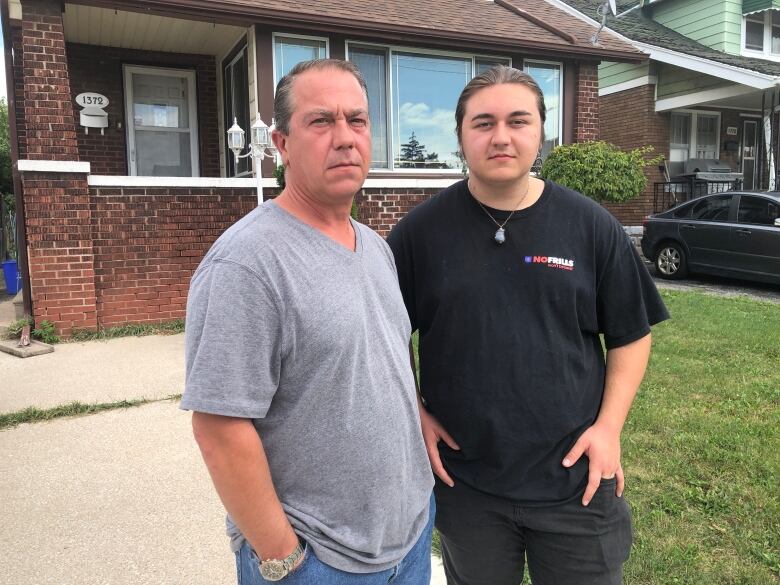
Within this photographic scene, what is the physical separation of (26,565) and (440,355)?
2147mm

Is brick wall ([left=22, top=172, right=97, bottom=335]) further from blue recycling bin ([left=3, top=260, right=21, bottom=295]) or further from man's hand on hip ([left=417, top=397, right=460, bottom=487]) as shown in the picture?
man's hand on hip ([left=417, top=397, right=460, bottom=487])

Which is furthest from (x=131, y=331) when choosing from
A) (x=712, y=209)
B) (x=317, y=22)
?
(x=712, y=209)

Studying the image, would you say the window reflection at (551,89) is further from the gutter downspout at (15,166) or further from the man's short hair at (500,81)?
the man's short hair at (500,81)

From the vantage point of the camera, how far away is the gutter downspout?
688cm

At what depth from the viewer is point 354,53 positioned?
8305mm

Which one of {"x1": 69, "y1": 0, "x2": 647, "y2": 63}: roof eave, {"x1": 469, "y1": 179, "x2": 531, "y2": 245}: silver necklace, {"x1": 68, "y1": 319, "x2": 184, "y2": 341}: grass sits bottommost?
{"x1": 68, "y1": 319, "x2": 184, "y2": 341}: grass

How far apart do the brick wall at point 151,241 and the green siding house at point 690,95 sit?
9.54 meters

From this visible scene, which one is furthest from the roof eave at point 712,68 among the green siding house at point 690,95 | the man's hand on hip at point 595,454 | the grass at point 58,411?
the man's hand on hip at point 595,454

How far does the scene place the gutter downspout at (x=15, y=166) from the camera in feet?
22.6

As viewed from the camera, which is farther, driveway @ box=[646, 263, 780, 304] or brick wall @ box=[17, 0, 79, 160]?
driveway @ box=[646, 263, 780, 304]

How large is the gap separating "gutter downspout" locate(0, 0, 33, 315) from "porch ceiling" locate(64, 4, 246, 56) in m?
0.65

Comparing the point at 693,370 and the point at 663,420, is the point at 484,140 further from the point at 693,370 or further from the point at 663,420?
the point at 693,370

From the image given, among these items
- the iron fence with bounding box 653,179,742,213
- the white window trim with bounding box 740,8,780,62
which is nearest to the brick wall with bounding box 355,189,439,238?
Answer: the iron fence with bounding box 653,179,742,213

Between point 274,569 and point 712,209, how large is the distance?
34.2 feet
